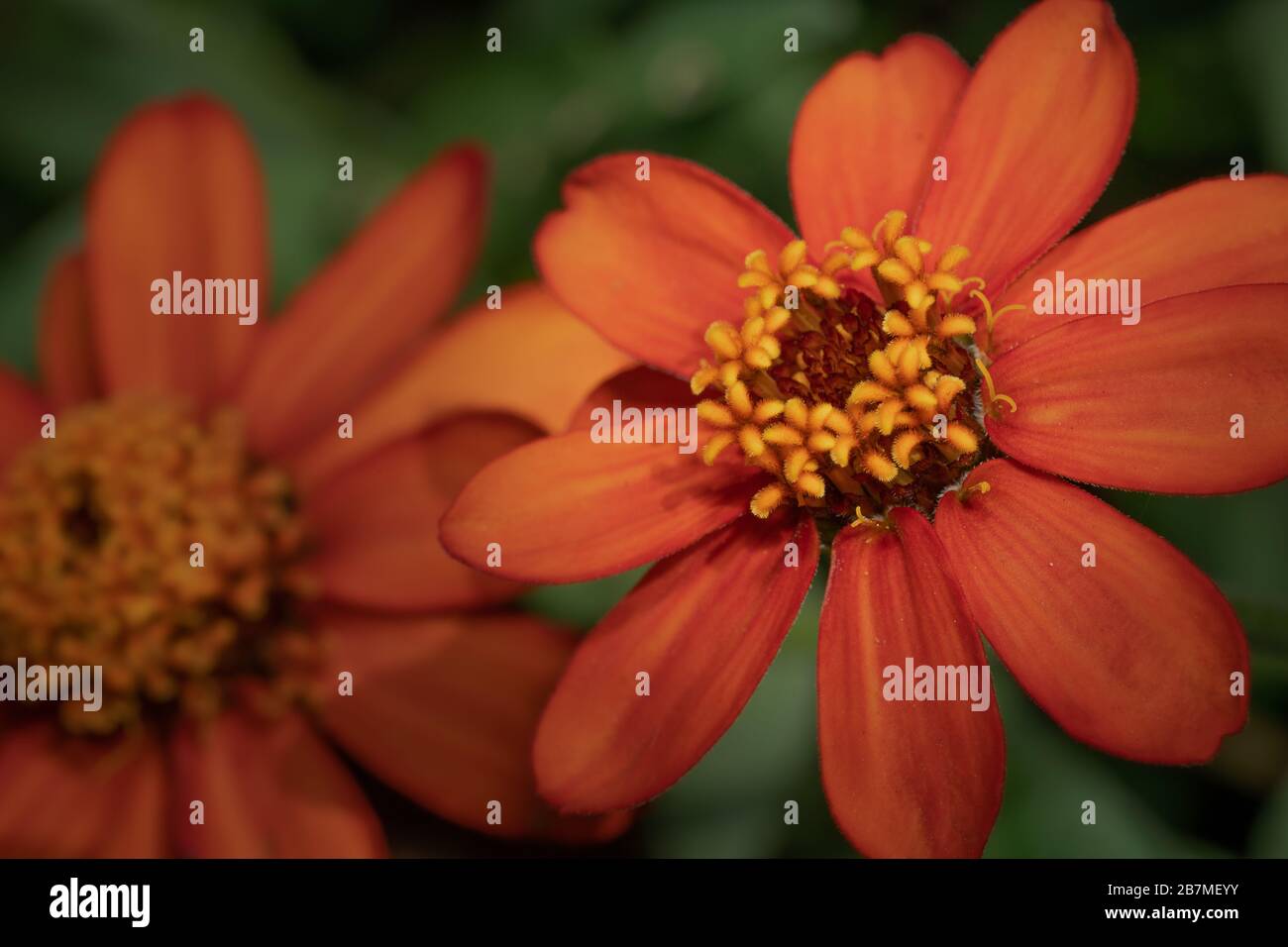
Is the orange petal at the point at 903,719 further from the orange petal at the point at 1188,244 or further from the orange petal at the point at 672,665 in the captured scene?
the orange petal at the point at 1188,244

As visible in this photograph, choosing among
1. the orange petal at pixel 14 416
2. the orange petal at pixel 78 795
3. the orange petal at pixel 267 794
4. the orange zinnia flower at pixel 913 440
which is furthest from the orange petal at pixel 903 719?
the orange petal at pixel 14 416

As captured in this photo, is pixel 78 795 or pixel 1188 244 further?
pixel 78 795

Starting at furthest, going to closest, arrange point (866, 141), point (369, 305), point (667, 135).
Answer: point (667, 135)
point (369, 305)
point (866, 141)

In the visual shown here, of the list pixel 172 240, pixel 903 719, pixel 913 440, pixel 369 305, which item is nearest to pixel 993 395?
pixel 913 440

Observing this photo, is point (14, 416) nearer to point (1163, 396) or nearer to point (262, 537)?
point (262, 537)

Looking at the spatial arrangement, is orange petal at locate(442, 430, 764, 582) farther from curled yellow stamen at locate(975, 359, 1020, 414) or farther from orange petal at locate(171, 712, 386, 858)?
orange petal at locate(171, 712, 386, 858)

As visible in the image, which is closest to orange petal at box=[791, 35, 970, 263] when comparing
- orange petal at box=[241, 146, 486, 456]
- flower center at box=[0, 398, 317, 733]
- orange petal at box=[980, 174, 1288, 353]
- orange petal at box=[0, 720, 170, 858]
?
orange petal at box=[980, 174, 1288, 353]
